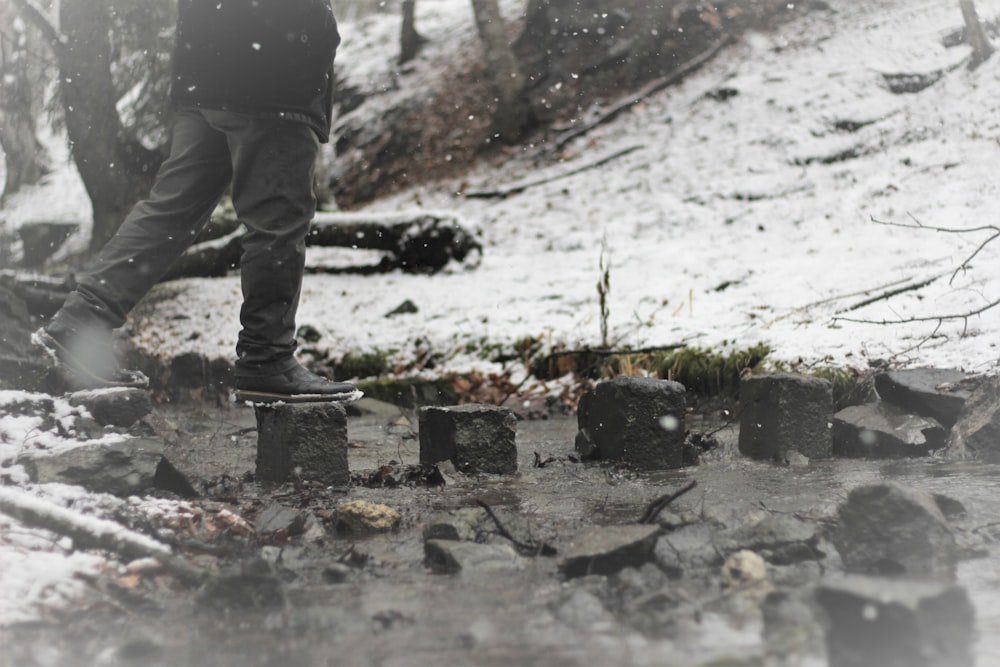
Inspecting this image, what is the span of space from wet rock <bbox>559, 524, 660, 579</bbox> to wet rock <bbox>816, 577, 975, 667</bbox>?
0.55 m

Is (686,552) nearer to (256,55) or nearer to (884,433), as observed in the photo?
(884,433)

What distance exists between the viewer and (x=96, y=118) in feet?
25.3

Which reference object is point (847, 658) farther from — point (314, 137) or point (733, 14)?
point (733, 14)

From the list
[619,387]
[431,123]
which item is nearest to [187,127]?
[619,387]

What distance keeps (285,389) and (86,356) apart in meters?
0.74

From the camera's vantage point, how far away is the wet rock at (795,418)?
3578 millimetres

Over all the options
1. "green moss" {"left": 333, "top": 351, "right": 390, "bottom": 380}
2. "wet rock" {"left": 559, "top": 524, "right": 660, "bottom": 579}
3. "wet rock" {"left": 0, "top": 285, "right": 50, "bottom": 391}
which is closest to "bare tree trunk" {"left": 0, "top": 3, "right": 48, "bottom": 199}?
"wet rock" {"left": 0, "top": 285, "right": 50, "bottom": 391}

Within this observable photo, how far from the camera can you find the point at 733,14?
41.0 feet

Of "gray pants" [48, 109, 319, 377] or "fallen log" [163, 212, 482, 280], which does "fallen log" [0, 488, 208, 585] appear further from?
"fallen log" [163, 212, 482, 280]

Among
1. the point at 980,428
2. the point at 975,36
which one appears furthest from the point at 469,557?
the point at 975,36

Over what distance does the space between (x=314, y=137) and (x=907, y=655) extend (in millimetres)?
2661

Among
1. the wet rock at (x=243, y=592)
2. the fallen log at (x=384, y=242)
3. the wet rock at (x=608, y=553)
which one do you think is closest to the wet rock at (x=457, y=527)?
the wet rock at (x=608, y=553)

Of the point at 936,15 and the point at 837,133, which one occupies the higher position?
the point at 936,15

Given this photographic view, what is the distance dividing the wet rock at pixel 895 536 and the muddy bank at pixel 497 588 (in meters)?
0.06
